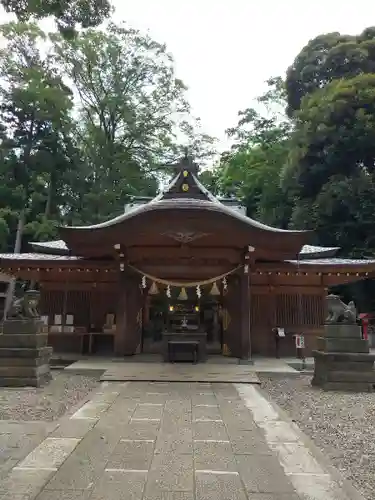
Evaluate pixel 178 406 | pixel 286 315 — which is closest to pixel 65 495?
pixel 178 406

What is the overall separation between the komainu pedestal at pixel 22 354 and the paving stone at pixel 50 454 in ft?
12.3

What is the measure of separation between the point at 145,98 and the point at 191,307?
18.2 metres

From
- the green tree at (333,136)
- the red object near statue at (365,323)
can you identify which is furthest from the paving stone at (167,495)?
the green tree at (333,136)

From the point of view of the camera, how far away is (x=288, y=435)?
4.52m

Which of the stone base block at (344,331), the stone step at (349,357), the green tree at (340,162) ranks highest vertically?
the green tree at (340,162)

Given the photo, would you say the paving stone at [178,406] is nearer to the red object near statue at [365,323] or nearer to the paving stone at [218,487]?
the paving stone at [218,487]

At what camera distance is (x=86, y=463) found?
3.54 metres

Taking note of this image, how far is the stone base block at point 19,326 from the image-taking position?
7891 millimetres

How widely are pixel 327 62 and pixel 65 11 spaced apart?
2142 centimetres

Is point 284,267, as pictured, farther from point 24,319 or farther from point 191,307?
point 24,319

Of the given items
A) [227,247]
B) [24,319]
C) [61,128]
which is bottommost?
[24,319]

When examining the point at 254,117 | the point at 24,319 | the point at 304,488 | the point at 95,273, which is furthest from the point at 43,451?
the point at 254,117

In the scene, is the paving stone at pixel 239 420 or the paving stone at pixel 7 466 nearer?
the paving stone at pixel 7 466

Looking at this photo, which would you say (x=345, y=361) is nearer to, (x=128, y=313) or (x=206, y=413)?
(x=206, y=413)
